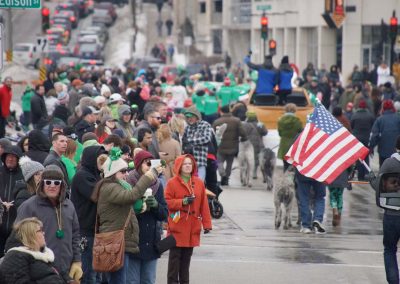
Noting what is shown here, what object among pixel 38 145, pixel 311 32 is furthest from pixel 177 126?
pixel 311 32

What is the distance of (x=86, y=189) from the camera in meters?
12.9

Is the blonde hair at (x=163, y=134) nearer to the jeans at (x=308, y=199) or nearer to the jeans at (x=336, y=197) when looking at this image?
the jeans at (x=308, y=199)

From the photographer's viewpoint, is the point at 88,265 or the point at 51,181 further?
the point at 88,265

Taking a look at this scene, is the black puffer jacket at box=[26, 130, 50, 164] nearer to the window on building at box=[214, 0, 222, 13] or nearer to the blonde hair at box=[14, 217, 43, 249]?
the blonde hair at box=[14, 217, 43, 249]

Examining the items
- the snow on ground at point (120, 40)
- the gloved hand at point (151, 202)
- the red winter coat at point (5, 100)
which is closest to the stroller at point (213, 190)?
the gloved hand at point (151, 202)

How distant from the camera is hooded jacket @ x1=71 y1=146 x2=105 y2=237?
12.9 meters

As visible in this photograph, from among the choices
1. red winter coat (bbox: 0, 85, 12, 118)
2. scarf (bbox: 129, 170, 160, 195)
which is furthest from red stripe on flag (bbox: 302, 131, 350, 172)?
red winter coat (bbox: 0, 85, 12, 118)

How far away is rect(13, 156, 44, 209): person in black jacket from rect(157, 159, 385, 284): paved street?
2.68 meters

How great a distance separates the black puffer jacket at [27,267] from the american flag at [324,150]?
8.10 m

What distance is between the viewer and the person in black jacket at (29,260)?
1012 cm

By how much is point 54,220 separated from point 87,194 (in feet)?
3.93

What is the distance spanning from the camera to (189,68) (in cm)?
6544

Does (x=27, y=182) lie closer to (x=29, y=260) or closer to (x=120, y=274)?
(x=120, y=274)

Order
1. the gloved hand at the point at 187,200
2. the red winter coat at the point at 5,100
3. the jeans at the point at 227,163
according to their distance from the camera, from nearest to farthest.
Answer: the gloved hand at the point at 187,200 < the jeans at the point at 227,163 < the red winter coat at the point at 5,100
